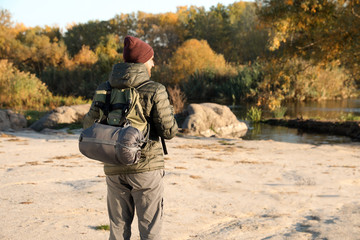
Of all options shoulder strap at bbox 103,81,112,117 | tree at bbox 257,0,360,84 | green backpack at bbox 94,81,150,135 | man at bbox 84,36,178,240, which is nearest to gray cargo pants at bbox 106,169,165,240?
→ man at bbox 84,36,178,240

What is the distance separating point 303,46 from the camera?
14797 mm

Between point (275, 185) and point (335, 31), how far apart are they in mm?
8618

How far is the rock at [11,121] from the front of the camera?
12636 mm

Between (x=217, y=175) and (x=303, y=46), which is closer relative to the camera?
(x=217, y=175)

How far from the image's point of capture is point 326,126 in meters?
16.4

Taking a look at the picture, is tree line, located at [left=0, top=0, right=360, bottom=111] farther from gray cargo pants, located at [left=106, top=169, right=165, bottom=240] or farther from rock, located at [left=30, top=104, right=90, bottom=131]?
gray cargo pants, located at [left=106, top=169, right=165, bottom=240]

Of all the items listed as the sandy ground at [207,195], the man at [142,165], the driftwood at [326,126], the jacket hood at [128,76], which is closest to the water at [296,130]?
the driftwood at [326,126]

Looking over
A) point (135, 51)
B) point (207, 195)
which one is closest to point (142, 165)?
point (135, 51)

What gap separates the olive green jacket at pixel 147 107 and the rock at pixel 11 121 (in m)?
10.7

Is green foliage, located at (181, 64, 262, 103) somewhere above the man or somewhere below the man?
above

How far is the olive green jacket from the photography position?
9.25ft

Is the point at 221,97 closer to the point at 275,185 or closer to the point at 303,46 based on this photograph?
the point at 303,46

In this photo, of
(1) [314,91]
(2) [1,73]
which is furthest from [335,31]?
(1) [314,91]

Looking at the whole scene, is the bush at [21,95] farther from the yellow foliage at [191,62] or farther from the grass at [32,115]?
the yellow foliage at [191,62]
